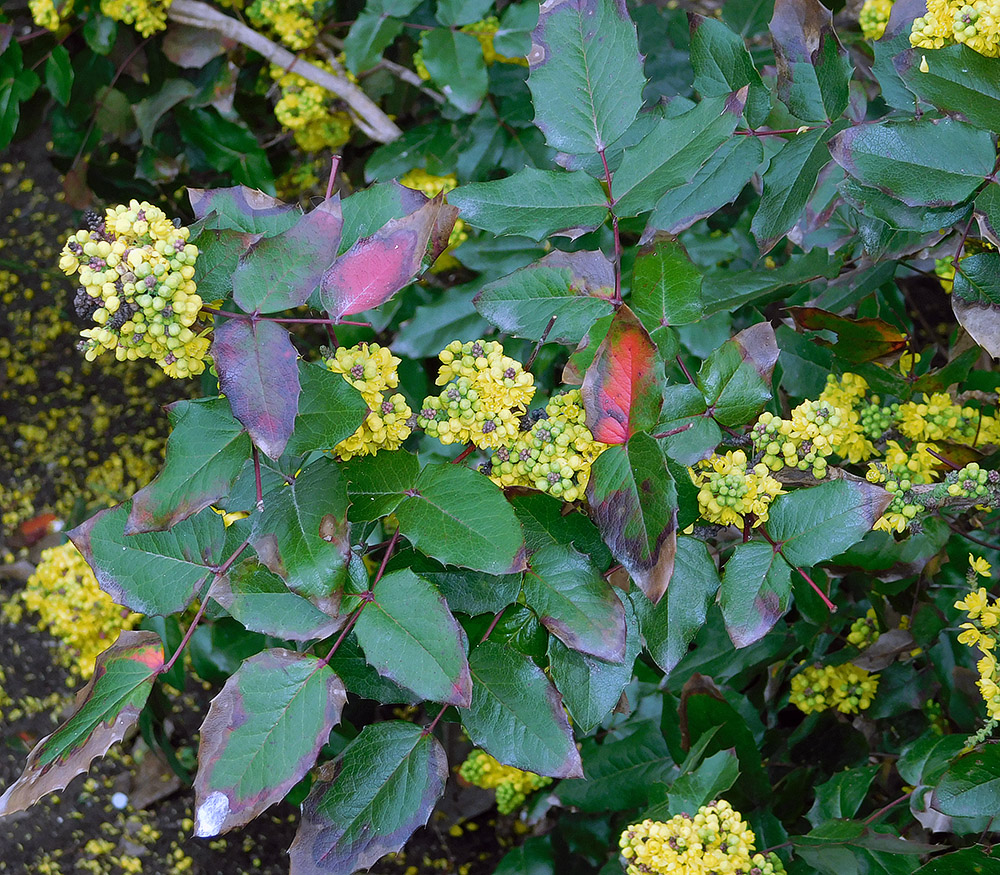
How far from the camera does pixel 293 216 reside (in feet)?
2.43

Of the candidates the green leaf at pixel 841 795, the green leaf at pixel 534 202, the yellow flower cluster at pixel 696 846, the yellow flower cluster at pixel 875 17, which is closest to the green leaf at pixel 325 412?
the green leaf at pixel 534 202

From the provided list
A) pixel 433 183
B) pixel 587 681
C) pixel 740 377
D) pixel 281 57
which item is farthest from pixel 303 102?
pixel 587 681

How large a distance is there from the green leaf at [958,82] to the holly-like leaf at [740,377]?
0.24 metres

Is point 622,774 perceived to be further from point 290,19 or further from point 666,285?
point 290,19

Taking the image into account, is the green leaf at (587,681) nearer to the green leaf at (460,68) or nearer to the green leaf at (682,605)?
the green leaf at (682,605)

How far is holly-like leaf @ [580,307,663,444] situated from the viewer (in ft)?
2.20

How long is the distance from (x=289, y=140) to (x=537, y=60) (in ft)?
5.21

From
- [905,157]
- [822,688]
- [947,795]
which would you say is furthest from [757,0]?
[947,795]

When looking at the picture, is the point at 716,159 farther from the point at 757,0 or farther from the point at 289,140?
the point at 289,140

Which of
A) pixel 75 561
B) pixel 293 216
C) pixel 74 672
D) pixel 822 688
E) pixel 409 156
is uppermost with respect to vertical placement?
pixel 293 216

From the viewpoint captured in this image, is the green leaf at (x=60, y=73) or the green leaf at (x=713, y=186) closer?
the green leaf at (x=713, y=186)

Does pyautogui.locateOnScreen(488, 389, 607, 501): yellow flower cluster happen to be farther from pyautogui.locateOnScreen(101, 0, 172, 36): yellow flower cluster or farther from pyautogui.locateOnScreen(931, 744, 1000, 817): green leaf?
pyautogui.locateOnScreen(101, 0, 172, 36): yellow flower cluster

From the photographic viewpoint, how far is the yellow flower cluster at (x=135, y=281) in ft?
2.03

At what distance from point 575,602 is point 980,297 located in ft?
1.59
